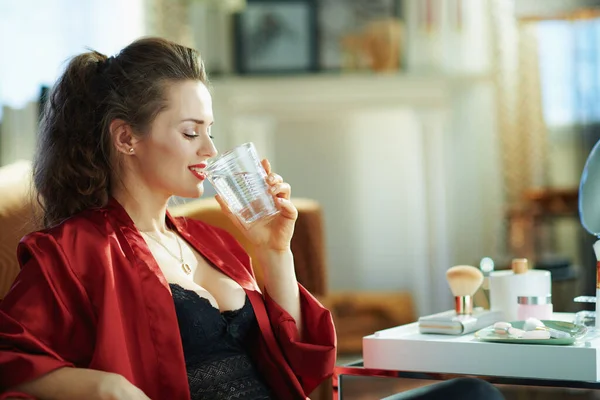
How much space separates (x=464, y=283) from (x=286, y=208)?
374 millimetres

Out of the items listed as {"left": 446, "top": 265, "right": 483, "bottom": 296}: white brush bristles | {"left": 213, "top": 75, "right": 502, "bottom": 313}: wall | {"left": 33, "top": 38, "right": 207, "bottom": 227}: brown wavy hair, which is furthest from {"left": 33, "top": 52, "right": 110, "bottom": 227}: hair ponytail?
{"left": 213, "top": 75, "right": 502, "bottom": 313}: wall

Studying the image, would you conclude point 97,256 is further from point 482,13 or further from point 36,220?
point 482,13

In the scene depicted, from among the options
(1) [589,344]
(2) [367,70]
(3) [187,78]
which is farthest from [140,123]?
(2) [367,70]

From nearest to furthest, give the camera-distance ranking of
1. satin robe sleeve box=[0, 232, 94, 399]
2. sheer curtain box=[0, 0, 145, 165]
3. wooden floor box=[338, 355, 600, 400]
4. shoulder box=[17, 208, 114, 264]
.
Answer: satin robe sleeve box=[0, 232, 94, 399] < shoulder box=[17, 208, 114, 264] < wooden floor box=[338, 355, 600, 400] < sheer curtain box=[0, 0, 145, 165]

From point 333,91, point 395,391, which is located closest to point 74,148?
point 395,391

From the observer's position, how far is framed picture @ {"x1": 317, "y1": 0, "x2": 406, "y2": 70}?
483 cm

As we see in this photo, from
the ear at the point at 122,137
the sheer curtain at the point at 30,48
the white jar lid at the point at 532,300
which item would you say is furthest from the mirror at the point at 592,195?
the sheer curtain at the point at 30,48

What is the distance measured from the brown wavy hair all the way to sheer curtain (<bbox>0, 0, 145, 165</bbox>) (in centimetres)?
230

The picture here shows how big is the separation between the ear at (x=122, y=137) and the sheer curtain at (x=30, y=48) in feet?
7.65

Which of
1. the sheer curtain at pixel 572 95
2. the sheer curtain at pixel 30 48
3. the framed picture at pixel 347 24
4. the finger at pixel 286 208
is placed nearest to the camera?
the finger at pixel 286 208

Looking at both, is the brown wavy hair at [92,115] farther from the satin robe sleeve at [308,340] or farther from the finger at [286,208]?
the satin robe sleeve at [308,340]

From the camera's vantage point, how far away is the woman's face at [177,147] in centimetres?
150

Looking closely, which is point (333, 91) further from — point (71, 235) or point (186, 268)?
point (71, 235)

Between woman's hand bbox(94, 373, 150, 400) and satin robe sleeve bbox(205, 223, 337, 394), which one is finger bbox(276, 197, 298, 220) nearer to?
satin robe sleeve bbox(205, 223, 337, 394)
